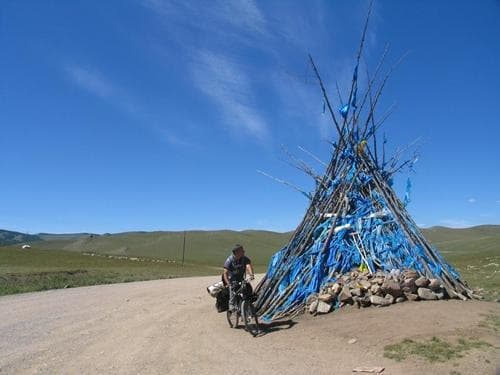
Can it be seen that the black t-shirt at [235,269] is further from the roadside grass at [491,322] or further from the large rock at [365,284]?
the roadside grass at [491,322]

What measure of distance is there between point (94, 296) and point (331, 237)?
1130cm

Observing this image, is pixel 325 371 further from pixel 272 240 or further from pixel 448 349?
pixel 272 240

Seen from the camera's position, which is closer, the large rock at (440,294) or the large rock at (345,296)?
the large rock at (440,294)

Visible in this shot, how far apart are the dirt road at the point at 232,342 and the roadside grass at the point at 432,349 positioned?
168 mm

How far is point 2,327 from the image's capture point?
11.8m

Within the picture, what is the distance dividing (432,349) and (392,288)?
118 inches

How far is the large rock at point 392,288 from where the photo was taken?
34.3 feet

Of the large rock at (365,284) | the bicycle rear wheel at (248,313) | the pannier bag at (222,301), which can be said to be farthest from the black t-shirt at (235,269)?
the large rock at (365,284)

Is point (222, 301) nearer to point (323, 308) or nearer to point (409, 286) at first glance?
point (323, 308)

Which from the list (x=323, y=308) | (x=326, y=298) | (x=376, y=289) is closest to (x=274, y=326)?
(x=323, y=308)

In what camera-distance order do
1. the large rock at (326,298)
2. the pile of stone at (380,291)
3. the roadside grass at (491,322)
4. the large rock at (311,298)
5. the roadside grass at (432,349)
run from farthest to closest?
the large rock at (311,298) → the large rock at (326,298) → the pile of stone at (380,291) → the roadside grass at (491,322) → the roadside grass at (432,349)

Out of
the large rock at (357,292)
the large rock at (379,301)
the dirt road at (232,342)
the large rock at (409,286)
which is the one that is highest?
the large rock at (409,286)

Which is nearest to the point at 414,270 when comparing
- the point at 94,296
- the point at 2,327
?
the point at 2,327

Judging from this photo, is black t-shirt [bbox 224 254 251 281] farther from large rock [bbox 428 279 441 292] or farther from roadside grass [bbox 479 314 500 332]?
roadside grass [bbox 479 314 500 332]
